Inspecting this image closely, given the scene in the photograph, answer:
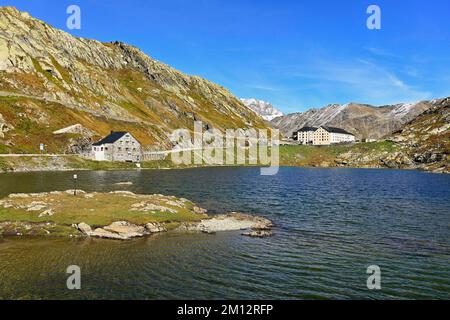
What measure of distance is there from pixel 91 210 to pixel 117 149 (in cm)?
13403

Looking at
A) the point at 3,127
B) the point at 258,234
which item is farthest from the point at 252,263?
the point at 3,127

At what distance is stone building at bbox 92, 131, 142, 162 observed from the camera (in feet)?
578

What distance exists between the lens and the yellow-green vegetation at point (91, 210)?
47.9 metres

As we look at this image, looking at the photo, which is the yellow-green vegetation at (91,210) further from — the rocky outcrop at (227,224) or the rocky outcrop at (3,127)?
the rocky outcrop at (3,127)

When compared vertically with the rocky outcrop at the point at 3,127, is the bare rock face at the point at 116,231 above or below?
below

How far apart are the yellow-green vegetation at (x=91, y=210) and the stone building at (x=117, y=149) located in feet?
388

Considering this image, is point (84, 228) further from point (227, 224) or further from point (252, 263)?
point (252, 263)

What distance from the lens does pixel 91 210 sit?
51.5 meters

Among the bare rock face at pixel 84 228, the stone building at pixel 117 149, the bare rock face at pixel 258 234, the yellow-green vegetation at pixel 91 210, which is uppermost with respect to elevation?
the stone building at pixel 117 149

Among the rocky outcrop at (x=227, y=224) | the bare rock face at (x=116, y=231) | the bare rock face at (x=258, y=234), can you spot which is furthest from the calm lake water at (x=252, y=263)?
the rocky outcrop at (x=227, y=224)

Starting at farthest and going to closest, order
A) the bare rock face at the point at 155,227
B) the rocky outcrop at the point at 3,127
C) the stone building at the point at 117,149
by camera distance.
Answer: the stone building at the point at 117,149
the rocky outcrop at the point at 3,127
the bare rock face at the point at 155,227
